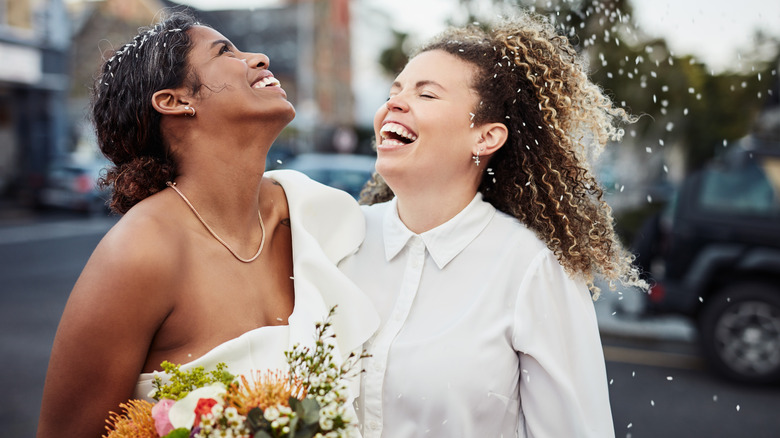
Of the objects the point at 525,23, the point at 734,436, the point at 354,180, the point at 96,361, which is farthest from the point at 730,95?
the point at 96,361

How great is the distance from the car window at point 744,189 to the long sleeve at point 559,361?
4512 mm

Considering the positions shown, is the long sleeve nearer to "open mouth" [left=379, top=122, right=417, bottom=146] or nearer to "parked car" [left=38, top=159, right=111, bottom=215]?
"open mouth" [left=379, top=122, right=417, bottom=146]

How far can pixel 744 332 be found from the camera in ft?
18.9

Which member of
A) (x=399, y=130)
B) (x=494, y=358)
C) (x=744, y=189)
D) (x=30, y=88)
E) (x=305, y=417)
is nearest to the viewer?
(x=305, y=417)

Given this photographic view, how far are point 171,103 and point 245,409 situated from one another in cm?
98

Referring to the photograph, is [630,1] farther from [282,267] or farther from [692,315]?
[282,267]

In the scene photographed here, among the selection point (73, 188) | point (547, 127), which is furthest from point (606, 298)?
point (73, 188)

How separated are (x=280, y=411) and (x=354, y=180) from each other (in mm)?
7420

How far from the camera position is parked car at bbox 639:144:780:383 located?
18.6ft

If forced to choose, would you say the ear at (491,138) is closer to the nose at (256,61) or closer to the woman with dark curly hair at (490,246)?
the woman with dark curly hair at (490,246)

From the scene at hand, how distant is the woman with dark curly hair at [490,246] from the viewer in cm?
193

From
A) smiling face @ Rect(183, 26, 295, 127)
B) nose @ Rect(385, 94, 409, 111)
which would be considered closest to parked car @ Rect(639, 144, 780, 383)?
nose @ Rect(385, 94, 409, 111)

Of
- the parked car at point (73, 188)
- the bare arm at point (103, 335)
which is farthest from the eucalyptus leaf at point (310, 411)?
the parked car at point (73, 188)

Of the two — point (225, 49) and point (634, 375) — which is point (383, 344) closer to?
point (225, 49)
